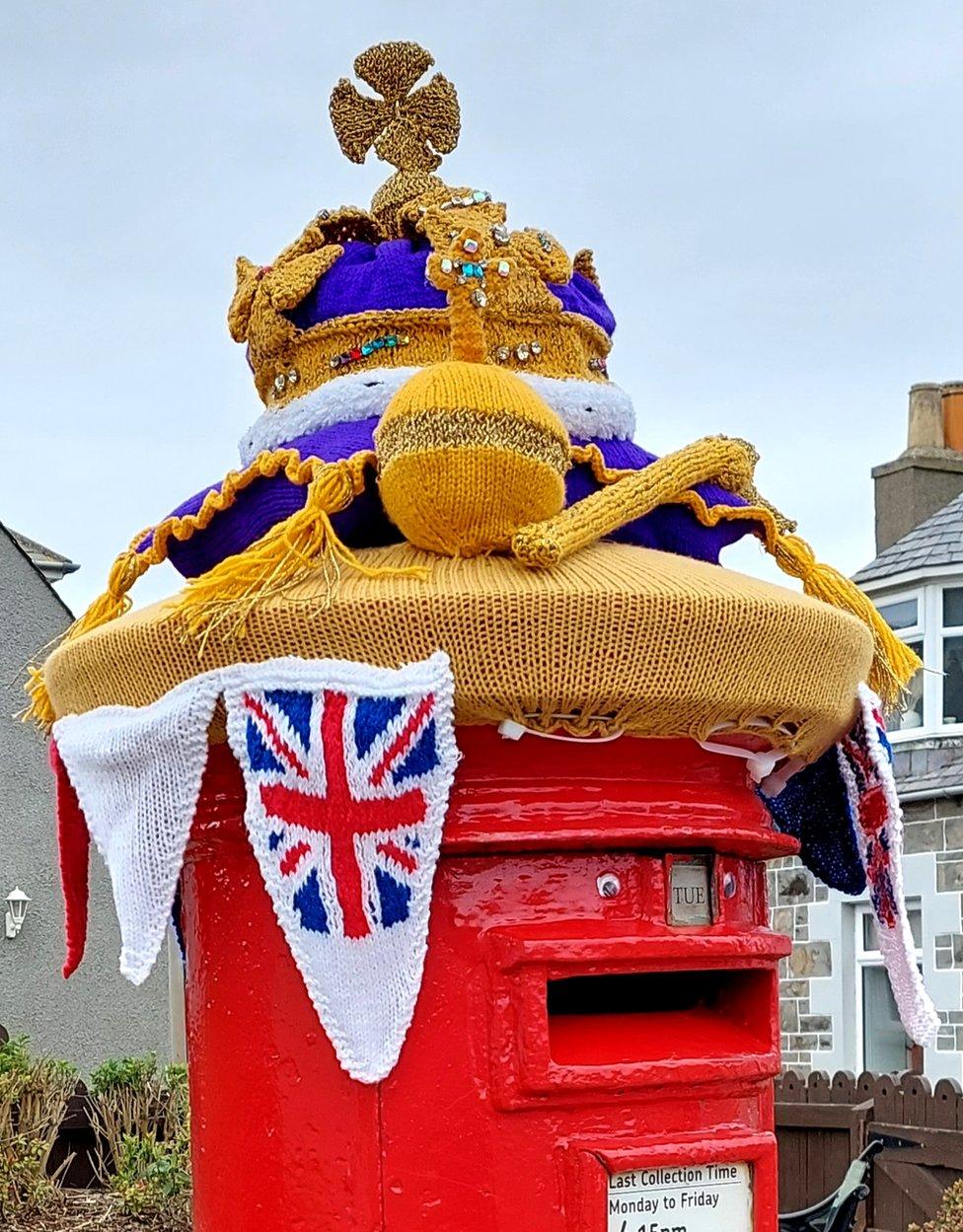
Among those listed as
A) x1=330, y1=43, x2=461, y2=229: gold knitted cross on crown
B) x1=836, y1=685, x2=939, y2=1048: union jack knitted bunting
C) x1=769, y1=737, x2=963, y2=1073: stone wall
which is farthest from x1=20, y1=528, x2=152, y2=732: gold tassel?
x1=769, y1=737, x2=963, y2=1073: stone wall

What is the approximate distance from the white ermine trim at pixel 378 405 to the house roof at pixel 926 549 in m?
9.73

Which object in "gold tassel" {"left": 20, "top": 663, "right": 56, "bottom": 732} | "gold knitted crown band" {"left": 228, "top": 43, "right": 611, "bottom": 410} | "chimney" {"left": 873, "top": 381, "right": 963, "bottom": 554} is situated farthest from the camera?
"chimney" {"left": 873, "top": 381, "right": 963, "bottom": 554}

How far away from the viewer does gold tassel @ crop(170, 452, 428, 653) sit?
2662 millimetres

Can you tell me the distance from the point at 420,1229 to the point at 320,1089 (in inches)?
9.5

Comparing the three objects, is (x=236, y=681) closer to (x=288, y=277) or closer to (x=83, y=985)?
(x=288, y=277)

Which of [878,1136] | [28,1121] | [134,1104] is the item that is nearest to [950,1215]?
[878,1136]

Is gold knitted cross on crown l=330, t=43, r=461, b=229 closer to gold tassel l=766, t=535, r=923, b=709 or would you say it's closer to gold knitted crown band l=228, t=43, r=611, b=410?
gold knitted crown band l=228, t=43, r=611, b=410

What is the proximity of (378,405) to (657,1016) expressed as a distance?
1.05 m

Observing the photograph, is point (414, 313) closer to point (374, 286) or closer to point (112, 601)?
point (374, 286)

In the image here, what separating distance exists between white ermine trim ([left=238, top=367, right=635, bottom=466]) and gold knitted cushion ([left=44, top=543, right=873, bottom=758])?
0.33 metres

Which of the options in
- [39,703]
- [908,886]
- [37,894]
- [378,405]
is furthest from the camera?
[908,886]

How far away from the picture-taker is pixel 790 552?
127 inches

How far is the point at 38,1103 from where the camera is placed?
690 centimetres

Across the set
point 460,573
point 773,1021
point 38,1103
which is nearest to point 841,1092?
point 38,1103
